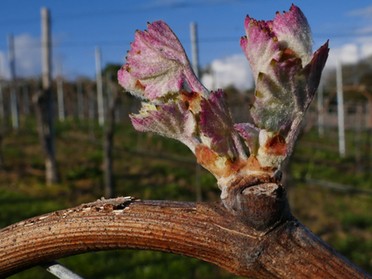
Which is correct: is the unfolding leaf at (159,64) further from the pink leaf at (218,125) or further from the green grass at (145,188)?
the green grass at (145,188)

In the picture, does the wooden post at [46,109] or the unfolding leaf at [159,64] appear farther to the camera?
the wooden post at [46,109]

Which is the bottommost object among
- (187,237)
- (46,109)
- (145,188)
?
(145,188)

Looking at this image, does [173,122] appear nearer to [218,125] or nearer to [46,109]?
[218,125]

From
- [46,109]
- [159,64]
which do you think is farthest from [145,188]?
[159,64]

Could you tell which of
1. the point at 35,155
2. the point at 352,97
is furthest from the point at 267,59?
the point at 352,97

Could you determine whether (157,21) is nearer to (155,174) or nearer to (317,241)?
(317,241)

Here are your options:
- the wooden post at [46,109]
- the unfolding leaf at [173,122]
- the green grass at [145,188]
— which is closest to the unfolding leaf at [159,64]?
the unfolding leaf at [173,122]

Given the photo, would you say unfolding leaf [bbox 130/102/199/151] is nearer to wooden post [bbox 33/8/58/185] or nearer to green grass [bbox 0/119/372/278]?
green grass [bbox 0/119/372/278]

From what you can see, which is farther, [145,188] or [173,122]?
[145,188]
